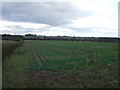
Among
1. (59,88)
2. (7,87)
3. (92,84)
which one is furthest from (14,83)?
(92,84)

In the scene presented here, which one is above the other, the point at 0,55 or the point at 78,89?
the point at 0,55

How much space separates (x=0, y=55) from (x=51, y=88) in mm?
6710

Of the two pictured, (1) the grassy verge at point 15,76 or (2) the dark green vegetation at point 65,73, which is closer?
(2) the dark green vegetation at point 65,73

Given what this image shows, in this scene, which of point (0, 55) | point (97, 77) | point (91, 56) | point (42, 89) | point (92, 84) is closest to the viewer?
point (91, 56)

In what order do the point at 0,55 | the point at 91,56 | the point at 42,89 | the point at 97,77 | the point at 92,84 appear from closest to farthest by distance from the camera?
the point at 91,56, the point at 42,89, the point at 92,84, the point at 97,77, the point at 0,55

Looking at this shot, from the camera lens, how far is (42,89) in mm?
7203

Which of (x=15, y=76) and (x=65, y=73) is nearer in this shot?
(x=15, y=76)

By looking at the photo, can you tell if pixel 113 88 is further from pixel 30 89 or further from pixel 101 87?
pixel 30 89

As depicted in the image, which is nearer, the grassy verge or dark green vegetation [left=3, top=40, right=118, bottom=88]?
dark green vegetation [left=3, top=40, right=118, bottom=88]

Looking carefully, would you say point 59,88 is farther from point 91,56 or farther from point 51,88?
point 91,56

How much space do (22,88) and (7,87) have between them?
0.74 metres

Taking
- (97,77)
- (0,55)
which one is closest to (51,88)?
(97,77)

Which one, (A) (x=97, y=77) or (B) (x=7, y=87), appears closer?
(B) (x=7, y=87)

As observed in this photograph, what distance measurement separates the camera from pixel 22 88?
7.22 m
